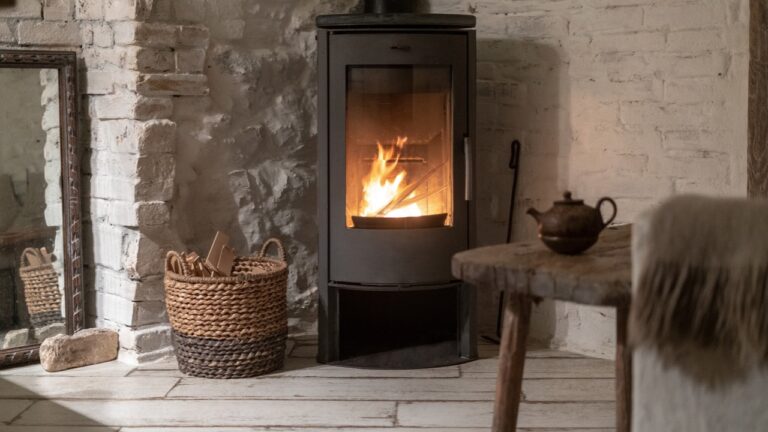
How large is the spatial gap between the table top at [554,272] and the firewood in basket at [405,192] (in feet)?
4.16

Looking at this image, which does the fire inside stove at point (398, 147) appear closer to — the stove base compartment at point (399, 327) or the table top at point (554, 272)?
the stove base compartment at point (399, 327)

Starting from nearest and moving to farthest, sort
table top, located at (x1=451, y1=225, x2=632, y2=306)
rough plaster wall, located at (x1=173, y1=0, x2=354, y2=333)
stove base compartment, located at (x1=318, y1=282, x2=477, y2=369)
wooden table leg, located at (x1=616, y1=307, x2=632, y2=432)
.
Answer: table top, located at (x1=451, y1=225, x2=632, y2=306)
wooden table leg, located at (x1=616, y1=307, x2=632, y2=432)
stove base compartment, located at (x1=318, y1=282, x2=477, y2=369)
rough plaster wall, located at (x1=173, y1=0, x2=354, y2=333)

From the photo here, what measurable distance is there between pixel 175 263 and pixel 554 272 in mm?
1850

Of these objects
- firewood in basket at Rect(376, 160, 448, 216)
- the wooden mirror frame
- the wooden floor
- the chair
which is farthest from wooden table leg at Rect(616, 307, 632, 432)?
the wooden mirror frame

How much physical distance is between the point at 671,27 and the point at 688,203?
6.61ft

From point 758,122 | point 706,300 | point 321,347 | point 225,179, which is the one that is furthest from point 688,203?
point 225,179

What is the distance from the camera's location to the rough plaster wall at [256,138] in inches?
149

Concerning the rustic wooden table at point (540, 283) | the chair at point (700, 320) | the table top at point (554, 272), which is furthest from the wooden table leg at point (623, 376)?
the chair at point (700, 320)

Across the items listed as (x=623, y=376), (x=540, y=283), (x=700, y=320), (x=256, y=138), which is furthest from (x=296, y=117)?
(x=700, y=320)

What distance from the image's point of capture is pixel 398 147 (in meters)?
3.60

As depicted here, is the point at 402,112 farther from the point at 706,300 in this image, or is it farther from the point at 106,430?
the point at 706,300

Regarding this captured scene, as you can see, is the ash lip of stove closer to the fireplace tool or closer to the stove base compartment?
the stove base compartment

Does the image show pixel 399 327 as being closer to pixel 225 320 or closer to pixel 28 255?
pixel 225 320

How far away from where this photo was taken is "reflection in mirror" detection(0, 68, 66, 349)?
352 cm
